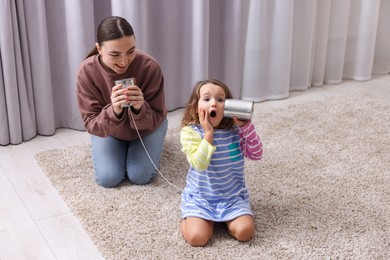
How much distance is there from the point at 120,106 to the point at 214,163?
35 centimetres

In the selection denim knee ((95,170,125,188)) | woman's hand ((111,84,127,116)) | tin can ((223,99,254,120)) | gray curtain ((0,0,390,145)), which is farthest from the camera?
gray curtain ((0,0,390,145))

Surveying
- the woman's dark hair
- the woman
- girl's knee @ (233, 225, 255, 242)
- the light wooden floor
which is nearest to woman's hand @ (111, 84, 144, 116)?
the woman

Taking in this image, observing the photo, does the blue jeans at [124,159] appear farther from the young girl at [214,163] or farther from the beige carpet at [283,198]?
the young girl at [214,163]

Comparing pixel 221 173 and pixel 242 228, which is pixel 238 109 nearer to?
pixel 221 173

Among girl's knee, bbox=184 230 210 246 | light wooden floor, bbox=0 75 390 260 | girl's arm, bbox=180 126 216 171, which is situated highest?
girl's arm, bbox=180 126 216 171

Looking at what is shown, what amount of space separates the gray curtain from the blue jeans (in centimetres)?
41

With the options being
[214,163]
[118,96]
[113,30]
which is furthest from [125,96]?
[214,163]

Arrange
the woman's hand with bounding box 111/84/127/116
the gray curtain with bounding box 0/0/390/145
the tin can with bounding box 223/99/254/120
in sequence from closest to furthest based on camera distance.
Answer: the tin can with bounding box 223/99/254/120 → the woman's hand with bounding box 111/84/127/116 → the gray curtain with bounding box 0/0/390/145

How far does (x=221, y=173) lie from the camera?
5.71 ft

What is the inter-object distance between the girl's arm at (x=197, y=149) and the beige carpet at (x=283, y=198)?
0.23 metres

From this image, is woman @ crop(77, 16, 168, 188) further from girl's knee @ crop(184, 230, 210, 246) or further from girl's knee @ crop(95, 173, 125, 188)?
girl's knee @ crop(184, 230, 210, 246)

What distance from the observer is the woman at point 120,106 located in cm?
184

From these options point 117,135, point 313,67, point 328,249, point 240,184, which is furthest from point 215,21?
point 328,249

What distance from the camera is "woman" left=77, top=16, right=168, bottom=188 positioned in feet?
6.03
